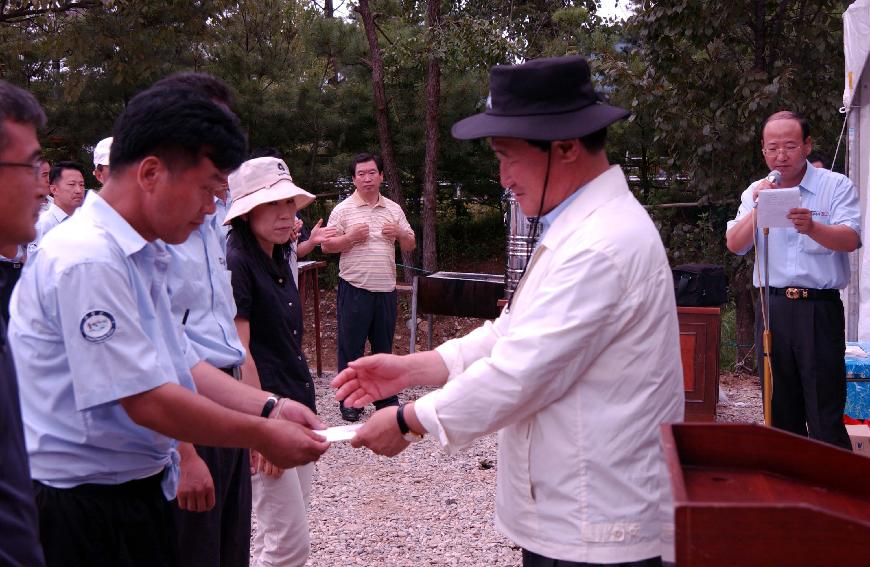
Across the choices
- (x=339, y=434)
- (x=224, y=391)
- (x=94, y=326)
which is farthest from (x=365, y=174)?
(x=94, y=326)

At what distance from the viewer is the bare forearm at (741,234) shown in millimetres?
5191

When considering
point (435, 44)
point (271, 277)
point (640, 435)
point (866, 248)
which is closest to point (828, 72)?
point (866, 248)

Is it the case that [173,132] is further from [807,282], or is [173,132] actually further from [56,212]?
[56,212]

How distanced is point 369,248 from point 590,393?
5804mm

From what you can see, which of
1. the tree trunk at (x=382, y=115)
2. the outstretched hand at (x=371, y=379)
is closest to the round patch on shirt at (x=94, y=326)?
the outstretched hand at (x=371, y=379)

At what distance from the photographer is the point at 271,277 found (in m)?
3.76

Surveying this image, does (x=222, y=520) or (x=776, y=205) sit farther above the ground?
(x=776, y=205)

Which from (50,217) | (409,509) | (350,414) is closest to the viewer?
(409,509)

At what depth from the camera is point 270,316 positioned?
12.2ft

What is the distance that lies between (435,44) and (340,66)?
2.41 m

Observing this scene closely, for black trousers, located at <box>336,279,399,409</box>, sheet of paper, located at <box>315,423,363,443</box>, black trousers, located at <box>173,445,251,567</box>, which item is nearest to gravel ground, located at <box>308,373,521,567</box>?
black trousers, located at <box>336,279,399,409</box>

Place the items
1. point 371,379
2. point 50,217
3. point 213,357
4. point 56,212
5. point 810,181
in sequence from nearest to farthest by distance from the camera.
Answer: point 371,379 → point 213,357 → point 810,181 → point 50,217 → point 56,212

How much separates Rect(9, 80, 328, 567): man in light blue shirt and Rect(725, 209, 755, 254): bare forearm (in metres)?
3.62

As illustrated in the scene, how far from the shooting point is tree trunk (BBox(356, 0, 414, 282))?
1255 centimetres
